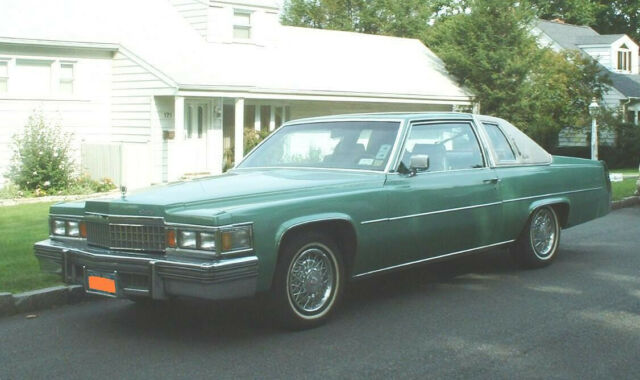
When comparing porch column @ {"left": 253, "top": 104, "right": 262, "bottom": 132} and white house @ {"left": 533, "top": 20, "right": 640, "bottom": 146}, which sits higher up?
white house @ {"left": 533, "top": 20, "right": 640, "bottom": 146}

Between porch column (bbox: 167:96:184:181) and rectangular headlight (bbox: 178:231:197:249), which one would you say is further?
porch column (bbox: 167:96:184:181)

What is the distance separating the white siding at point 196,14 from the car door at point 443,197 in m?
19.0

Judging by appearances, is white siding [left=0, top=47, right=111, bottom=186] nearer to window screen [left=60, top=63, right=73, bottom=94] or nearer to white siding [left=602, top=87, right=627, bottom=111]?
window screen [left=60, top=63, right=73, bottom=94]

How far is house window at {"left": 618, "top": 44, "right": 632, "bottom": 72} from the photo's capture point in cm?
4532

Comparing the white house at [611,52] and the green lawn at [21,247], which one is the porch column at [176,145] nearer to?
the green lawn at [21,247]

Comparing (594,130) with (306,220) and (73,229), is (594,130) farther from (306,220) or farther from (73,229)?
(73,229)

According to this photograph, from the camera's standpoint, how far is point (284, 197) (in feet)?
19.6

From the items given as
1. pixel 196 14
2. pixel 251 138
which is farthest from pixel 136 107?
pixel 196 14

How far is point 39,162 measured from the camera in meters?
18.7

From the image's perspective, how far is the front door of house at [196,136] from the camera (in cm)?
2305

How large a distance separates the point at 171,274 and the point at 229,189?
3.19 feet

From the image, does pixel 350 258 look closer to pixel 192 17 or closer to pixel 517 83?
pixel 192 17

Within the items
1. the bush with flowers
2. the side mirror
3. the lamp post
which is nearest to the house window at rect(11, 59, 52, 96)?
the bush with flowers

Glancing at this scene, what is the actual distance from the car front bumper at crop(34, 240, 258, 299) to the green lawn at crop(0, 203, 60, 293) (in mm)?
1656
